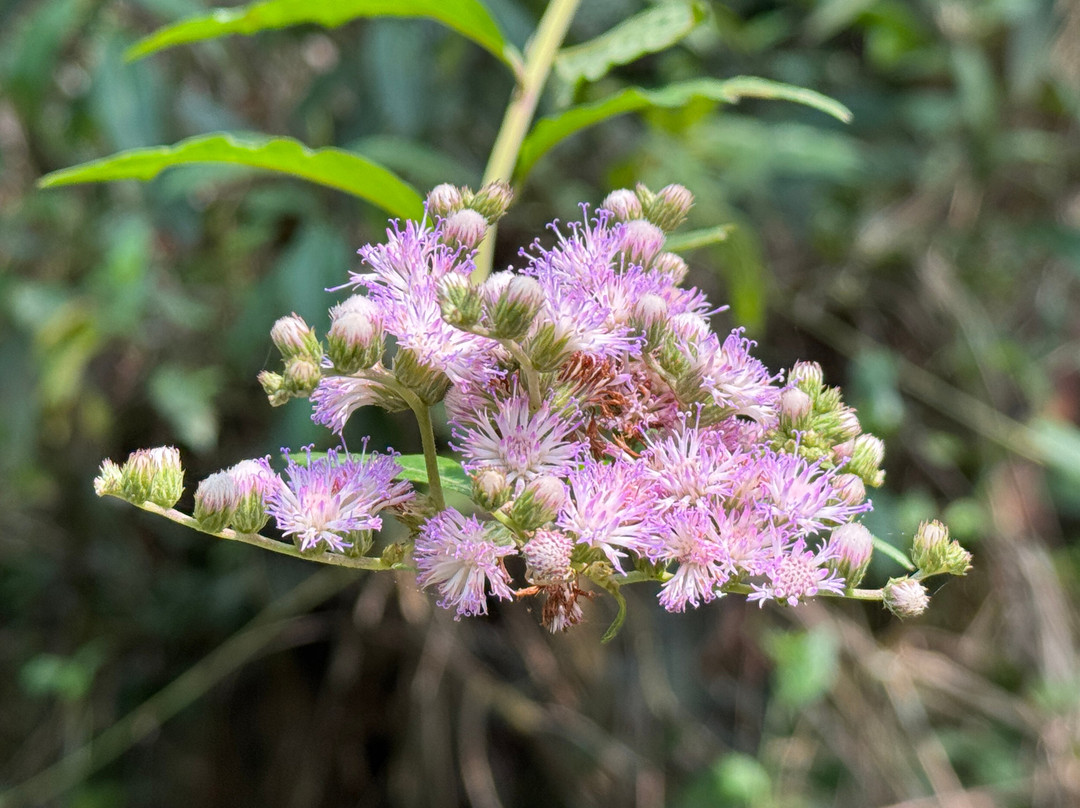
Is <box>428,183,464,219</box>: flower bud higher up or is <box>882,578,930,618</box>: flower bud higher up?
<box>428,183,464,219</box>: flower bud

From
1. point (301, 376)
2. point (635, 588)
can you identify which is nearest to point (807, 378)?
point (301, 376)

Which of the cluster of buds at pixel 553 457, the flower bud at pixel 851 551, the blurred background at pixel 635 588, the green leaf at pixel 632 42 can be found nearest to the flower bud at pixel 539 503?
the cluster of buds at pixel 553 457

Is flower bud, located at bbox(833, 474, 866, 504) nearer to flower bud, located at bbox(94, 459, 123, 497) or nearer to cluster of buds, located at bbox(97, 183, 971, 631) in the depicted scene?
cluster of buds, located at bbox(97, 183, 971, 631)

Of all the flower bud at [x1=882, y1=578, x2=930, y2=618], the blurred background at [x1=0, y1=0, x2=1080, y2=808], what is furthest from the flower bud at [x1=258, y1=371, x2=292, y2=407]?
the blurred background at [x1=0, y1=0, x2=1080, y2=808]

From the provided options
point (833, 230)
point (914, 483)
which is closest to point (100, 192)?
point (833, 230)

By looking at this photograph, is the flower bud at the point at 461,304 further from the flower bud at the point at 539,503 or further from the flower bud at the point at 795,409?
the flower bud at the point at 795,409
